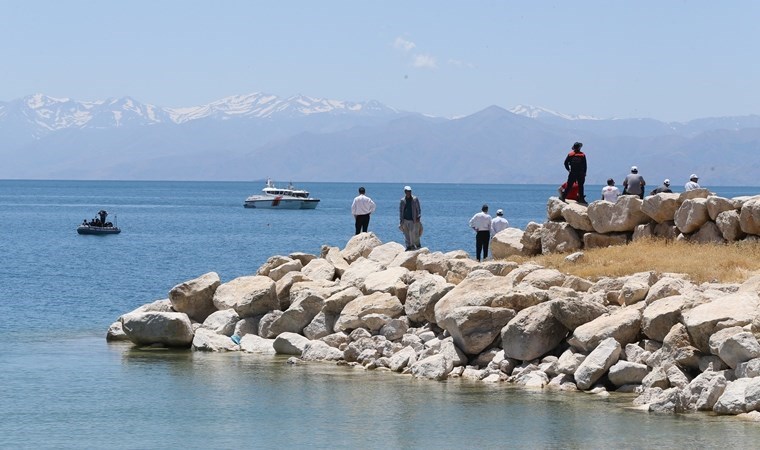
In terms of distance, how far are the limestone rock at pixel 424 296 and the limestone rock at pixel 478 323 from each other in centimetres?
194

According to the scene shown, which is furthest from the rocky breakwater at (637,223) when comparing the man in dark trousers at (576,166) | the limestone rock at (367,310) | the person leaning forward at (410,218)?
the limestone rock at (367,310)

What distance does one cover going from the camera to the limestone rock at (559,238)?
29.8m

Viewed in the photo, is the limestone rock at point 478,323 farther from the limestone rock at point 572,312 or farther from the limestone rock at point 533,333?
the limestone rock at point 572,312

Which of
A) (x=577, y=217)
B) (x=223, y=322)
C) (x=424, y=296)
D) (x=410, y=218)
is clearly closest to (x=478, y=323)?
(x=424, y=296)

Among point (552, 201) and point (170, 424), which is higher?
point (552, 201)

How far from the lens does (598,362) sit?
22.0 meters

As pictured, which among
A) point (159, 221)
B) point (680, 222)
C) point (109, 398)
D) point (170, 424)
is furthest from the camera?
point (159, 221)

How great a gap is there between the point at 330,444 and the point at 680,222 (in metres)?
12.3

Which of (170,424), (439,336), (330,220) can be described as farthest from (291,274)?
Answer: (330,220)

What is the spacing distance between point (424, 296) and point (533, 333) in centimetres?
381

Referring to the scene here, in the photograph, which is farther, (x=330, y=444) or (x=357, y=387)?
(x=357, y=387)

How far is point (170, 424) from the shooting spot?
20875 mm

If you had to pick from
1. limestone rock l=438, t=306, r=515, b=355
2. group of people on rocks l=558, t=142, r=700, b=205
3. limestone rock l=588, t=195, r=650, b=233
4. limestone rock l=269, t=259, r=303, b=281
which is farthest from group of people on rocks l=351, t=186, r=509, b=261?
limestone rock l=438, t=306, r=515, b=355

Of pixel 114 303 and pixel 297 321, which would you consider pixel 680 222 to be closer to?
pixel 297 321
